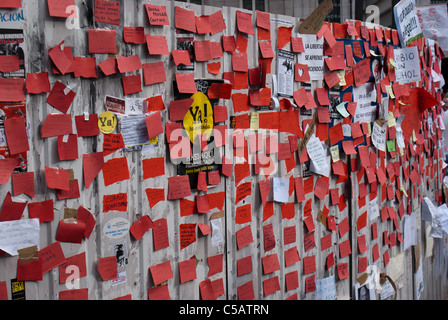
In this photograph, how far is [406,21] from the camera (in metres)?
4.36

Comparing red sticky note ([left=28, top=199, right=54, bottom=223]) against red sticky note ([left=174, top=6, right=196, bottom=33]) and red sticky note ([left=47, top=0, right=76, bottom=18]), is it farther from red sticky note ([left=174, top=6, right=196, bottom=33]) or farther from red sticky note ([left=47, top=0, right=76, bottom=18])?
red sticky note ([left=174, top=6, right=196, bottom=33])

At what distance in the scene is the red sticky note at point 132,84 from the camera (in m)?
2.52

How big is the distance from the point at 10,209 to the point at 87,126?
1.77 feet

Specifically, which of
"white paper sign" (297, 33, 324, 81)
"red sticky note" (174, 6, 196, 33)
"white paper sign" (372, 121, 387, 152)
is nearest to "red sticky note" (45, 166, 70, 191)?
"red sticky note" (174, 6, 196, 33)

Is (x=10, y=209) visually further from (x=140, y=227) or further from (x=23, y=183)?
(x=140, y=227)

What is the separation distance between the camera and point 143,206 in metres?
2.64

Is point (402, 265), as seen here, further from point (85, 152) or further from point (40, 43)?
point (40, 43)

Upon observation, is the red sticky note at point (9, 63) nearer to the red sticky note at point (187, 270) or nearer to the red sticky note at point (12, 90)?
the red sticky note at point (12, 90)

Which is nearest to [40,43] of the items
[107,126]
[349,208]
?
[107,126]

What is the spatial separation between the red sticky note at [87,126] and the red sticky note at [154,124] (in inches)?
11.7

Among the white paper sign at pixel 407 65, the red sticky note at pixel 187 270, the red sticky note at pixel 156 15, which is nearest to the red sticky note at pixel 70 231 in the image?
the red sticky note at pixel 187 270

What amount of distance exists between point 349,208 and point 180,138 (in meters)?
1.95

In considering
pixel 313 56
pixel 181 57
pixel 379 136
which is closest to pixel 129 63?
pixel 181 57

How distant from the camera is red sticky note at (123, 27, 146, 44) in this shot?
8.28ft
